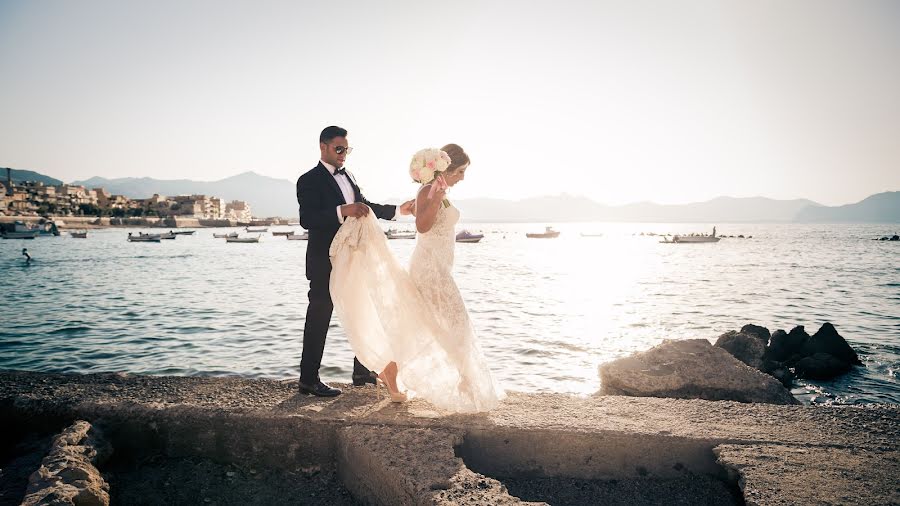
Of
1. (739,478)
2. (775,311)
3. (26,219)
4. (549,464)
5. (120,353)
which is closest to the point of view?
(739,478)

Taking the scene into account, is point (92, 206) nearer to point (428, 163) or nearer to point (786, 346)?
point (786, 346)

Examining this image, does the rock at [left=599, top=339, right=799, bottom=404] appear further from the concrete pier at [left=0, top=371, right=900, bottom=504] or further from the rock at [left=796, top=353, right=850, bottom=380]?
the rock at [left=796, top=353, right=850, bottom=380]

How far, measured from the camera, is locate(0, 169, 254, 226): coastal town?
132 meters

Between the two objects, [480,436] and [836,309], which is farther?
[836,309]

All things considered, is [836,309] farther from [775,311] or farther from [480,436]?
[480,436]

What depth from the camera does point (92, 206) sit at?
13975 cm

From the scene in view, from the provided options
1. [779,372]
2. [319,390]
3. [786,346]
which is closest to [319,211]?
[319,390]

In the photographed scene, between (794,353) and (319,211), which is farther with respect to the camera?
(794,353)

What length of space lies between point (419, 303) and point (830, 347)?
10978mm

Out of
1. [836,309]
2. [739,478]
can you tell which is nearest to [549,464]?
[739,478]

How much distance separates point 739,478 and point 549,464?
120 cm

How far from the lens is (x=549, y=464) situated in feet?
11.5

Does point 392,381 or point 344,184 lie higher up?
point 344,184

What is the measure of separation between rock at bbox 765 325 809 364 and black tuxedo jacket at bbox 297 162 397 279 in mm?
10982
